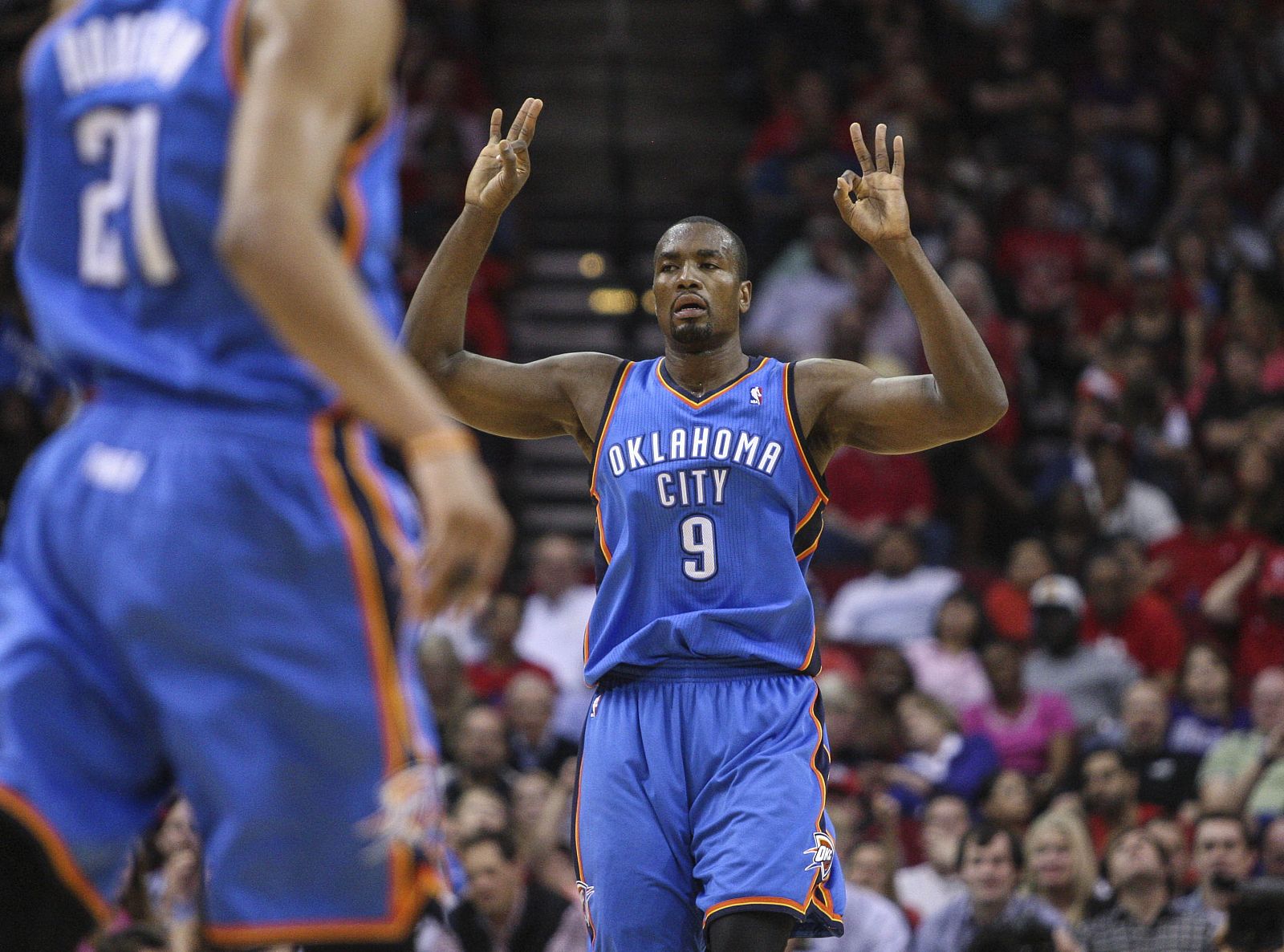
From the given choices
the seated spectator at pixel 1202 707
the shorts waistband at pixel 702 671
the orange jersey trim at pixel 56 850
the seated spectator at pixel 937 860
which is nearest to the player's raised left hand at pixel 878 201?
the shorts waistband at pixel 702 671

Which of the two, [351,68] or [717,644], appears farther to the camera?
[717,644]

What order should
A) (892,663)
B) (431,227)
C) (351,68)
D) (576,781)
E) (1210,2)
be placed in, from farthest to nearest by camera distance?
(1210,2), (431,227), (892,663), (576,781), (351,68)

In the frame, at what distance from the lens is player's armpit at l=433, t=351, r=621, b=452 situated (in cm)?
544

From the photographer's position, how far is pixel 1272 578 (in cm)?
1059

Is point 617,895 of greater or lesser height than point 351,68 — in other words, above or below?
below

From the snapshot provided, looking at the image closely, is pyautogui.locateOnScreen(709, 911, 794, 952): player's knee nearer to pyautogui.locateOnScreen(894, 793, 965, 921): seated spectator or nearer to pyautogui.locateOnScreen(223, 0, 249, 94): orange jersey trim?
pyautogui.locateOnScreen(223, 0, 249, 94): orange jersey trim

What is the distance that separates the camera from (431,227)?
43.6 feet

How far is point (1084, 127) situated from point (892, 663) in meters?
6.23

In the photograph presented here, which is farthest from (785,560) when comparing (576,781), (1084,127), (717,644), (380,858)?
(1084,127)

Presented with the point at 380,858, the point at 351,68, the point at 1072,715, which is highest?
the point at 351,68

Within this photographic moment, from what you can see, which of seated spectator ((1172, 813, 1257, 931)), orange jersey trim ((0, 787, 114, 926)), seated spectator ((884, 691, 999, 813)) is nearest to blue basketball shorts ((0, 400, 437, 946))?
orange jersey trim ((0, 787, 114, 926))

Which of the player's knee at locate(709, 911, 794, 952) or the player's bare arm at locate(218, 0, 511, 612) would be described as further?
the player's knee at locate(709, 911, 794, 952)

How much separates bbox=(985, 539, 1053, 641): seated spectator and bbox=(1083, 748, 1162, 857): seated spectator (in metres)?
1.74

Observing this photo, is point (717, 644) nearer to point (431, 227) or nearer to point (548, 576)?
point (548, 576)
